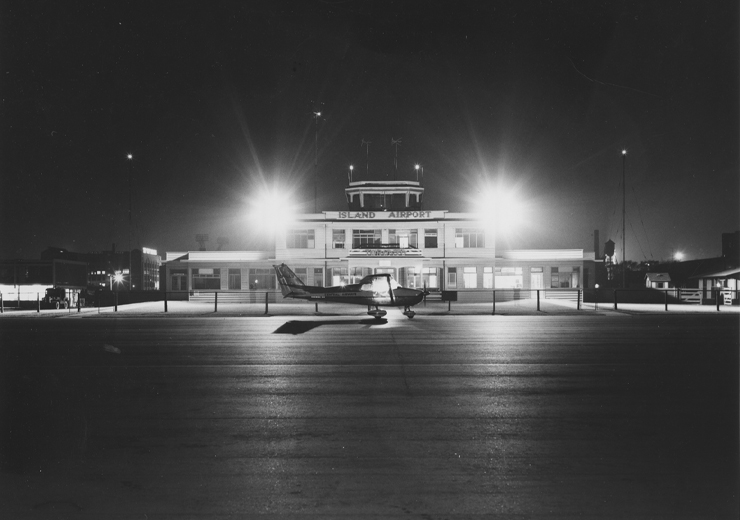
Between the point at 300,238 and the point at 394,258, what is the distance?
10.2 metres

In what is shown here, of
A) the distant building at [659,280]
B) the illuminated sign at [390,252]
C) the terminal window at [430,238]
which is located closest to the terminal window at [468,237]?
the terminal window at [430,238]

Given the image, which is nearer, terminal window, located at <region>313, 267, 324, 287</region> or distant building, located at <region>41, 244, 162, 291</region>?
terminal window, located at <region>313, 267, 324, 287</region>

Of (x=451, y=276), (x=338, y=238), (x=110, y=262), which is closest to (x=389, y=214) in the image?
(x=338, y=238)

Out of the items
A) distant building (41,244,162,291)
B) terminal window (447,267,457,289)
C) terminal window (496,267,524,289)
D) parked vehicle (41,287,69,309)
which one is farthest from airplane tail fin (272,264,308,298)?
distant building (41,244,162,291)

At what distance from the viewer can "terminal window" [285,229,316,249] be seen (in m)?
58.3

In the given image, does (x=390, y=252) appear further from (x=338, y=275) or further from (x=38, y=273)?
(x=38, y=273)

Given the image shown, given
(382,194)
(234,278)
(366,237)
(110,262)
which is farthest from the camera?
(110,262)

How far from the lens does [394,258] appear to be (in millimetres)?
56250

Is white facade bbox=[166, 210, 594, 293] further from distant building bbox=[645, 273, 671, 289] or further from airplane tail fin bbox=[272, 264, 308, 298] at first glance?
airplane tail fin bbox=[272, 264, 308, 298]

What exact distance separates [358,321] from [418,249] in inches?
1280

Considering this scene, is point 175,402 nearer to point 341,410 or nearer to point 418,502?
point 341,410

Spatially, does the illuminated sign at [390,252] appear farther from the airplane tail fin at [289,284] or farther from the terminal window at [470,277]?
the airplane tail fin at [289,284]

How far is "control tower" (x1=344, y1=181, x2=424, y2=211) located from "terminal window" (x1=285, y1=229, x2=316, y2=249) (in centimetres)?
635

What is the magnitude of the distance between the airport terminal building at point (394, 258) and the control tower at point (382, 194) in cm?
292
